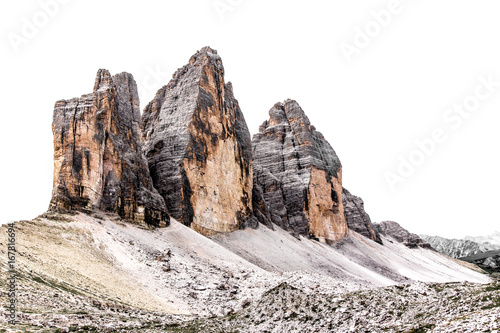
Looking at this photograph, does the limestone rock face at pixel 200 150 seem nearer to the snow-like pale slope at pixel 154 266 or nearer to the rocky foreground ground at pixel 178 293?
the snow-like pale slope at pixel 154 266

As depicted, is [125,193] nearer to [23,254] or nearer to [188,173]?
[188,173]

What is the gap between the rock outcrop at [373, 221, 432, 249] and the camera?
108194 mm

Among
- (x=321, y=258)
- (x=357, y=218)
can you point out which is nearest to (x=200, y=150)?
(x=321, y=258)

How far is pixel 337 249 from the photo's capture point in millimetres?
68375

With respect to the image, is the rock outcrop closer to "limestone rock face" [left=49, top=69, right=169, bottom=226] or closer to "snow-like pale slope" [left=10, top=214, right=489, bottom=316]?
"snow-like pale slope" [left=10, top=214, right=489, bottom=316]

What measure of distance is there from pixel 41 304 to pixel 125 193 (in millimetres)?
23733

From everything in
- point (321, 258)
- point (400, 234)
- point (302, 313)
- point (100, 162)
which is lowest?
point (321, 258)

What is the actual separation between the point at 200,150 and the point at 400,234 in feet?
268

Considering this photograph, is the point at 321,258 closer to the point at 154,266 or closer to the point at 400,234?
the point at 154,266

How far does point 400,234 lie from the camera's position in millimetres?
111500

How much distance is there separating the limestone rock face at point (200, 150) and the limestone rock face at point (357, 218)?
39312 mm

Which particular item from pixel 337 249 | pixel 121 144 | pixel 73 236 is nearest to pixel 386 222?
pixel 337 249

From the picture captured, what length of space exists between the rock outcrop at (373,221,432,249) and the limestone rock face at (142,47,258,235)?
63358 millimetres

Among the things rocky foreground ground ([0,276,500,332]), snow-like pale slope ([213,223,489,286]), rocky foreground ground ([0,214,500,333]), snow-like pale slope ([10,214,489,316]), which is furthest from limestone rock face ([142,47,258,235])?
rocky foreground ground ([0,276,500,332])
